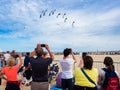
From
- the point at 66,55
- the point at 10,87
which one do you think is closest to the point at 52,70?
the point at 66,55

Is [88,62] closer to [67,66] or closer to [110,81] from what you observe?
[110,81]

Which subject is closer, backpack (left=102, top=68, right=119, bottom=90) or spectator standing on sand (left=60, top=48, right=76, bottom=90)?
backpack (left=102, top=68, right=119, bottom=90)

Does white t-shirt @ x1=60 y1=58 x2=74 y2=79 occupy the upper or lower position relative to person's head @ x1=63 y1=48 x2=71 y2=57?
lower

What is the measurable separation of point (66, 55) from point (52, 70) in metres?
8.31

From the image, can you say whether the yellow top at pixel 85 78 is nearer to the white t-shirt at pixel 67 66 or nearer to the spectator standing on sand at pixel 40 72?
the spectator standing on sand at pixel 40 72

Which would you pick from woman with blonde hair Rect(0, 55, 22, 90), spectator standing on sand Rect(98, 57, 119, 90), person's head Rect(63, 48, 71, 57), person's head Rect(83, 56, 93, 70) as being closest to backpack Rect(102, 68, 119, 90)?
spectator standing on sand Rect(98, 57, 119, 90)

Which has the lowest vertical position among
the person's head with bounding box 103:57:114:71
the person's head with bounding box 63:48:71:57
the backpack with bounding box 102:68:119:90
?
the backpack with bounding box 102:68:119:90

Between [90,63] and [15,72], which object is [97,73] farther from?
[15,72]

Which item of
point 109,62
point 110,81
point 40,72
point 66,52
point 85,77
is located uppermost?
point 66,52

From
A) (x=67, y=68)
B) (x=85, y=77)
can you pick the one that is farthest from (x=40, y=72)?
(x=67, y=68)

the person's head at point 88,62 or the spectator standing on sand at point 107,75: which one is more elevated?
the person's head at point 88,62

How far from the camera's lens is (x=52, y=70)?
54.5ft

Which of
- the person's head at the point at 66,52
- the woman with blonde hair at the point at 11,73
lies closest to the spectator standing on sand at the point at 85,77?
the woman with blonde hair at the point at 11,73

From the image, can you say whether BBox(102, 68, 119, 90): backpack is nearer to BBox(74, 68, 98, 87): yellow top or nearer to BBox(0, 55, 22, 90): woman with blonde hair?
BBox(74, 68, 98, 87): yellow top
